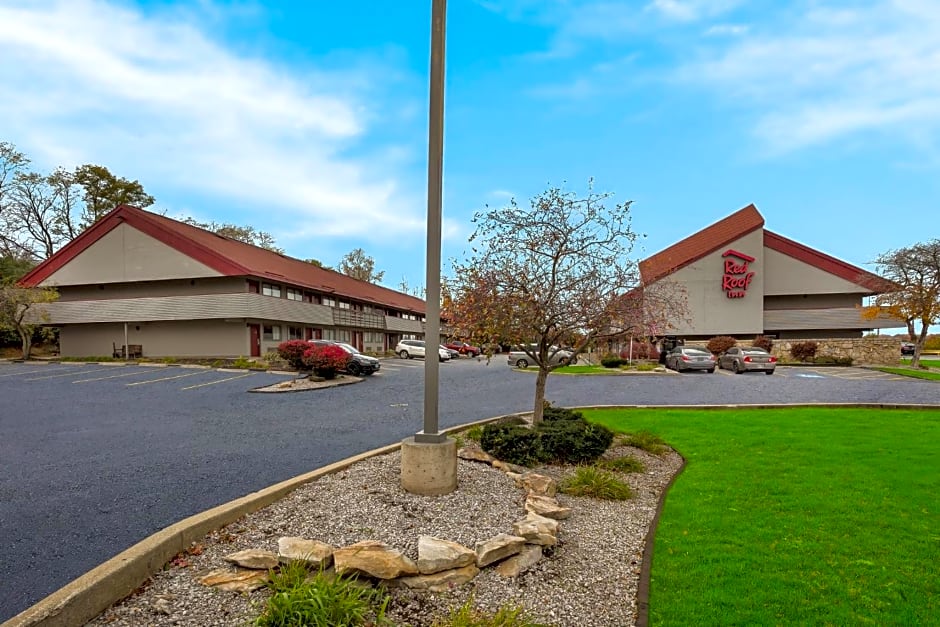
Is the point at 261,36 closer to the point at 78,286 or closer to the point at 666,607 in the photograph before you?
the point at 666,607

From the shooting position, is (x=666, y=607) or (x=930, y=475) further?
(x=930, y=475)

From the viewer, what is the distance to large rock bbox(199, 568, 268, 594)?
3.16 metres

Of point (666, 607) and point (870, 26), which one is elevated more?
point (870, 26)

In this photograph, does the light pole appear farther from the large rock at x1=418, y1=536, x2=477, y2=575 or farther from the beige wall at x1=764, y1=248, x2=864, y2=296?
the beige wall at x1=764, y1=248, x2=864, y2=296

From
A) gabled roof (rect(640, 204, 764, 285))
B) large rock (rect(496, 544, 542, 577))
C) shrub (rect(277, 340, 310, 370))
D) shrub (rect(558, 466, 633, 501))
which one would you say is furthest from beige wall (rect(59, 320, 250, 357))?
gabled roof (rect(640, 204, 764, 285))

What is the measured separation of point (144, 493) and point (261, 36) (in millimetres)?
6853

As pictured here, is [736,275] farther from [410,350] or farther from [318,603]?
[318,603]

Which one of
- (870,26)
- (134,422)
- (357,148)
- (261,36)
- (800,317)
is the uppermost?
(870,26)

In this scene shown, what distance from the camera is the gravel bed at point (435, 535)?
3.04m

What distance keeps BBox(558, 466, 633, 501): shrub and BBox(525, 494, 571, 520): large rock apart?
691 mm

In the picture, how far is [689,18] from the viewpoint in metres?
8.87

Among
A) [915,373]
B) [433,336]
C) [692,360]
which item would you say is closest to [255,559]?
[433,336]

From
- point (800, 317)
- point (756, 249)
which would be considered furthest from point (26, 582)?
point (800, 317)

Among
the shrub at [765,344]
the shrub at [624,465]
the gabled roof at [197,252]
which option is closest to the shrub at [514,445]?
the shrub at [624,465]
